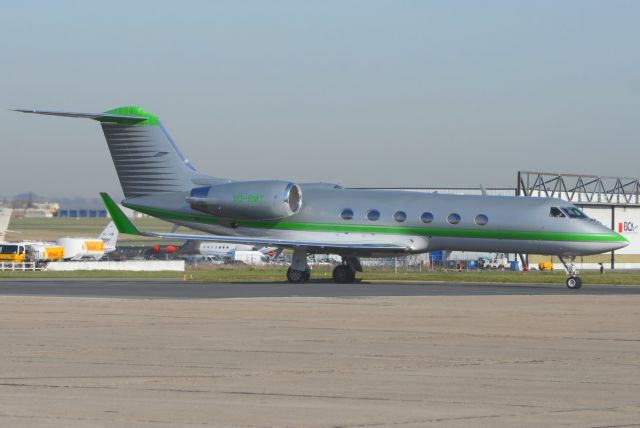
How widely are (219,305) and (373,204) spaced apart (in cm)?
1609

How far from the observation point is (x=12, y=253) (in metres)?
79.7

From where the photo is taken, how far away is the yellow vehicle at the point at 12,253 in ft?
259

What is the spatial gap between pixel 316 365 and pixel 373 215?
26504 millimetres

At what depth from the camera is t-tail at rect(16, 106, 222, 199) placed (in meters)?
42.5

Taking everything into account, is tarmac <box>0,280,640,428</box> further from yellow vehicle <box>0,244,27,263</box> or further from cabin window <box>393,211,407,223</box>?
yellow vehicle <box>0,244,27,263</box>

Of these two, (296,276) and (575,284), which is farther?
(296,276)

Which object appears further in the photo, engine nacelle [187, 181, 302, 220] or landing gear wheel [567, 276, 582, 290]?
engine nacelle [187, 181, 302, 220]

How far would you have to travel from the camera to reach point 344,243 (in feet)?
131

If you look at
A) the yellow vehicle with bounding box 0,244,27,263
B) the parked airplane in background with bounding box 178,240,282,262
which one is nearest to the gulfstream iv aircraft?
the yellow vehicle with bounding box 0,244,27,263

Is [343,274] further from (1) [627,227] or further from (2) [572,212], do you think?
(1) [627,227]

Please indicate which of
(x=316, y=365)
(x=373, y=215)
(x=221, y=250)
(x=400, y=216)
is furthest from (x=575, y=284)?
(x=221, y=250)

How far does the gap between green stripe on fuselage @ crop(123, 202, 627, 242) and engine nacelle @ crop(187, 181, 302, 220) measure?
0.50m

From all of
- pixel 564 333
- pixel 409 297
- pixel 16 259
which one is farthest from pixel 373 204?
pixel 16 259

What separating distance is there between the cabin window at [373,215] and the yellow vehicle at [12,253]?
44.9 meters
